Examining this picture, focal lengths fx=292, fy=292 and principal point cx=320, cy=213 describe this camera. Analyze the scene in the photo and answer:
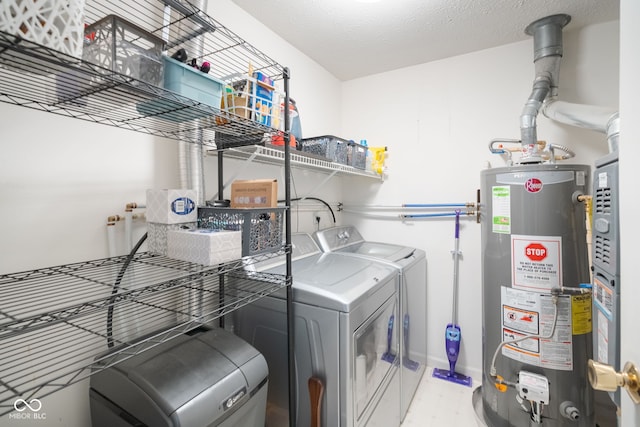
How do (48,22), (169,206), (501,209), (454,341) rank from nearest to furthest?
1. (48,22)
2. (169,206)
3. (501,209)
4. (454,341)

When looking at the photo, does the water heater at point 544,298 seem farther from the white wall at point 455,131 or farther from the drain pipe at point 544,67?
the white wall at point 455,131

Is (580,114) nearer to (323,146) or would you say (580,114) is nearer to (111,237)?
(323,146)

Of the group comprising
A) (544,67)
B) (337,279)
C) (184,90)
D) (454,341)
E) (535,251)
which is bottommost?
(454,341)

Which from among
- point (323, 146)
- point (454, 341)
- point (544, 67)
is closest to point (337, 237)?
point (323, 146)

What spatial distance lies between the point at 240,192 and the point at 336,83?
2061mm

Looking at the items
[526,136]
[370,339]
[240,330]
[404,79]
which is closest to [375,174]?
[404,79]

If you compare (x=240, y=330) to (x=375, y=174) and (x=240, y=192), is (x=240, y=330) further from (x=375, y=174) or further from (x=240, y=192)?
(x=375, y=174)

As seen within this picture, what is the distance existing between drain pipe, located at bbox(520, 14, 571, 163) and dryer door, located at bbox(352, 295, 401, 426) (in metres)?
1.44

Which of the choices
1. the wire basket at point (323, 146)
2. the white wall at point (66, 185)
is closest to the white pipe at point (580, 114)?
the wire basket at point (323, 146)

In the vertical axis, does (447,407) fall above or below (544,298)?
below

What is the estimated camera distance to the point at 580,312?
5.29 feet

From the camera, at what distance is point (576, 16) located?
1925mm

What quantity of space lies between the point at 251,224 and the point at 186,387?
58cm

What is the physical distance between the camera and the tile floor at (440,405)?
6.42 ft
